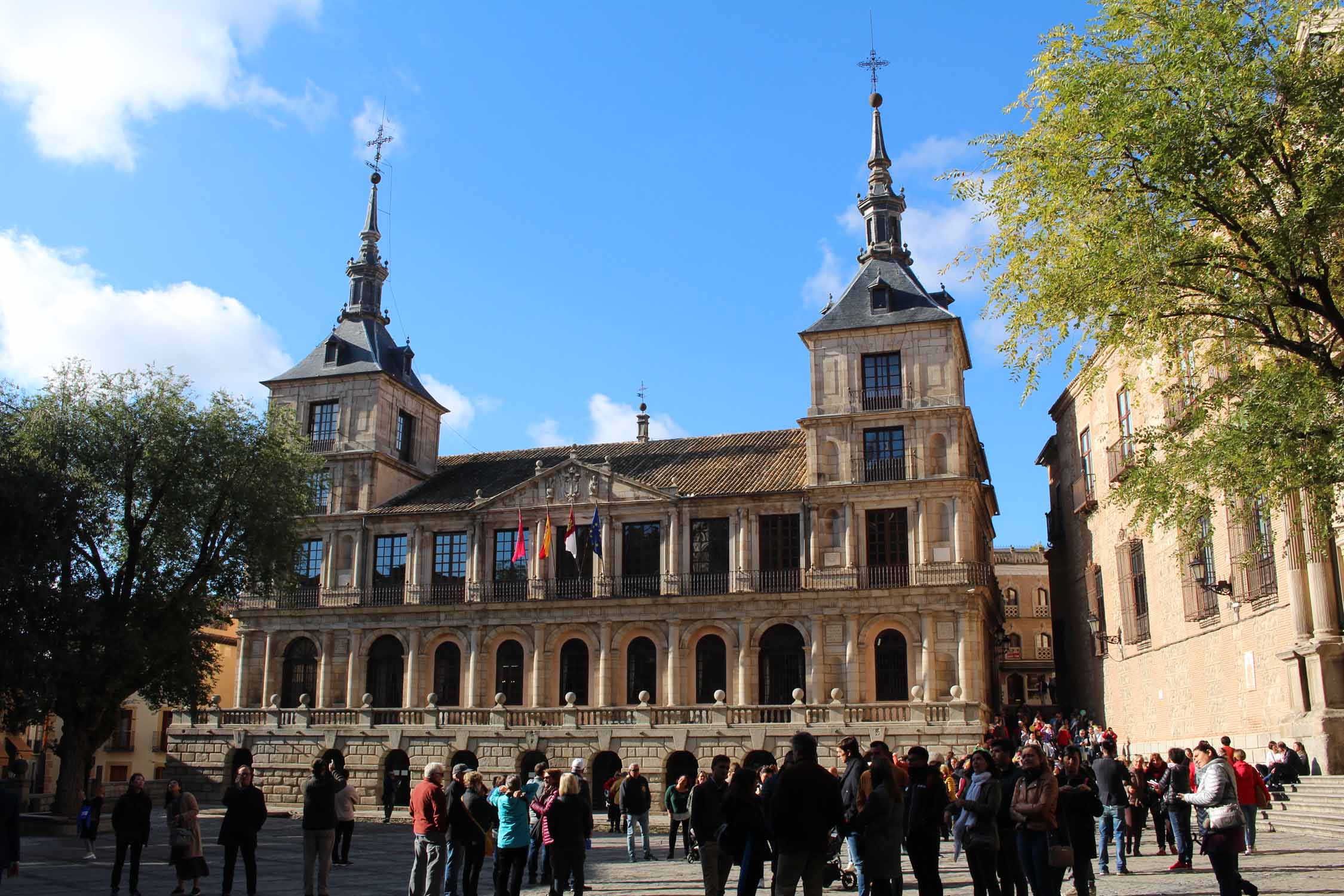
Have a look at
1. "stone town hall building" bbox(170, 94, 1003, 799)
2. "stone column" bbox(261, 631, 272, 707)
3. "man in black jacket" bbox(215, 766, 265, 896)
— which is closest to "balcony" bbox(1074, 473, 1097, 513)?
"stone town hall building" bbox(170, 94, 1003, 799)

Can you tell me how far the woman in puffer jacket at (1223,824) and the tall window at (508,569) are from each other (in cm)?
2898

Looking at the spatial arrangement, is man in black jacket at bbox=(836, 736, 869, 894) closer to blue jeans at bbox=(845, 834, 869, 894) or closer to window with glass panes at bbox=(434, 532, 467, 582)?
blue jeans at bbox=(845, 834, 869, 894)

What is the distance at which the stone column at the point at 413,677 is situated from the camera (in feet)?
126

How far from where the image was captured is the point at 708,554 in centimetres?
3719

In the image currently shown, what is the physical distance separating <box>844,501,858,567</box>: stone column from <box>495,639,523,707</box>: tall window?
1138cm

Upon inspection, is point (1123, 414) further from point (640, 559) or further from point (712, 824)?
point (712, 824)

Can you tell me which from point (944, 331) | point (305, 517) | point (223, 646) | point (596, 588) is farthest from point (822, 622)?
point (223, 646)

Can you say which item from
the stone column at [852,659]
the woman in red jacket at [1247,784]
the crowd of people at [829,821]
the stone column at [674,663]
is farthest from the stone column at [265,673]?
the woman in red jacket at [1247,784]

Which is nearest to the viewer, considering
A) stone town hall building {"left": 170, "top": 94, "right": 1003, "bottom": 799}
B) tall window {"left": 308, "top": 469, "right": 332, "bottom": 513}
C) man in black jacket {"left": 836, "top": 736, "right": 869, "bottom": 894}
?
man in black jacket {"left": 836, "top": 736, "right": 869, "bottom": 894}

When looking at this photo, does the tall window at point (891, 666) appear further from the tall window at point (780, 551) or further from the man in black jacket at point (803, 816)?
the man in black jacket at point (803, 816)

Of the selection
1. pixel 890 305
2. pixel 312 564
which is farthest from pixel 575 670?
pixel 890 305

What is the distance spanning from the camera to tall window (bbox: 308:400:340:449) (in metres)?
42.8

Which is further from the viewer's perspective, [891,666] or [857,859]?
[891,666]

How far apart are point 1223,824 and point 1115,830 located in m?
6.36
